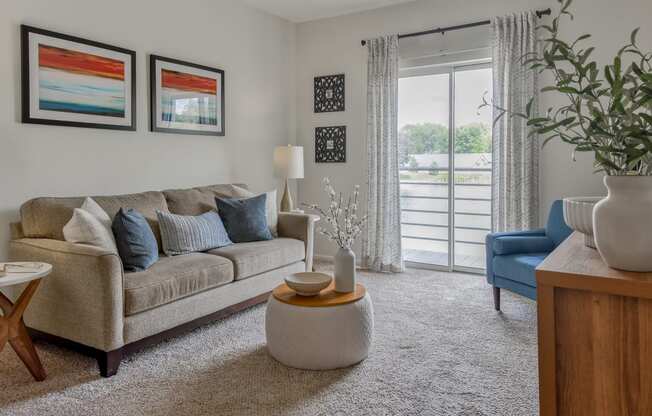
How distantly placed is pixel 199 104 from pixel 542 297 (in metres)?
3.87

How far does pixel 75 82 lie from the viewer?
3.35 m

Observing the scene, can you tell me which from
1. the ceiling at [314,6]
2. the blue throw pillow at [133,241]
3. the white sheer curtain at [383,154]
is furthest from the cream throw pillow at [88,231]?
the ceiling at [314,6]

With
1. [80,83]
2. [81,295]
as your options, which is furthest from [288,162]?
[81,295]

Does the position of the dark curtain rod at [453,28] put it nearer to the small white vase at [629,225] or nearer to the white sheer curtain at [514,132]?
the white sheer curtain at [514,132]

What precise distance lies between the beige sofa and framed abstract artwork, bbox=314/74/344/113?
216 centimetres

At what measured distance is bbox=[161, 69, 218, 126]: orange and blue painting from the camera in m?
4.04

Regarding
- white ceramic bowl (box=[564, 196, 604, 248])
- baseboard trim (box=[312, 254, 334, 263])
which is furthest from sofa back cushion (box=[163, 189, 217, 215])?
white ceramic bowl (box=[564, 196, 604, 248])

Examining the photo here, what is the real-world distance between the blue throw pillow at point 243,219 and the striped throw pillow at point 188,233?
183 mm

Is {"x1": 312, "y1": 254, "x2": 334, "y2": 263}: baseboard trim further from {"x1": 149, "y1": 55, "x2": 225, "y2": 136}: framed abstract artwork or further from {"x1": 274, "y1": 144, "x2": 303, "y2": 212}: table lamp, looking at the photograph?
{"x1": 149, "y1": 55, "x2": 225, "y2": 136}: framed abstract artwork

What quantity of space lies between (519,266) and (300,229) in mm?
1813

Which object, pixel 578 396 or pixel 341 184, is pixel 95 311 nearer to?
pixel 578 396

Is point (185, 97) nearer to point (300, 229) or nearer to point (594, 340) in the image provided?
point (300, 229)

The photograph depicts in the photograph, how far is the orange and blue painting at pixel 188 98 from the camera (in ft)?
13.2

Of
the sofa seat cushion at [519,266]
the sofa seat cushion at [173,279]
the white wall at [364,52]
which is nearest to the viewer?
A: the sofa seat cushion at [173,279]
